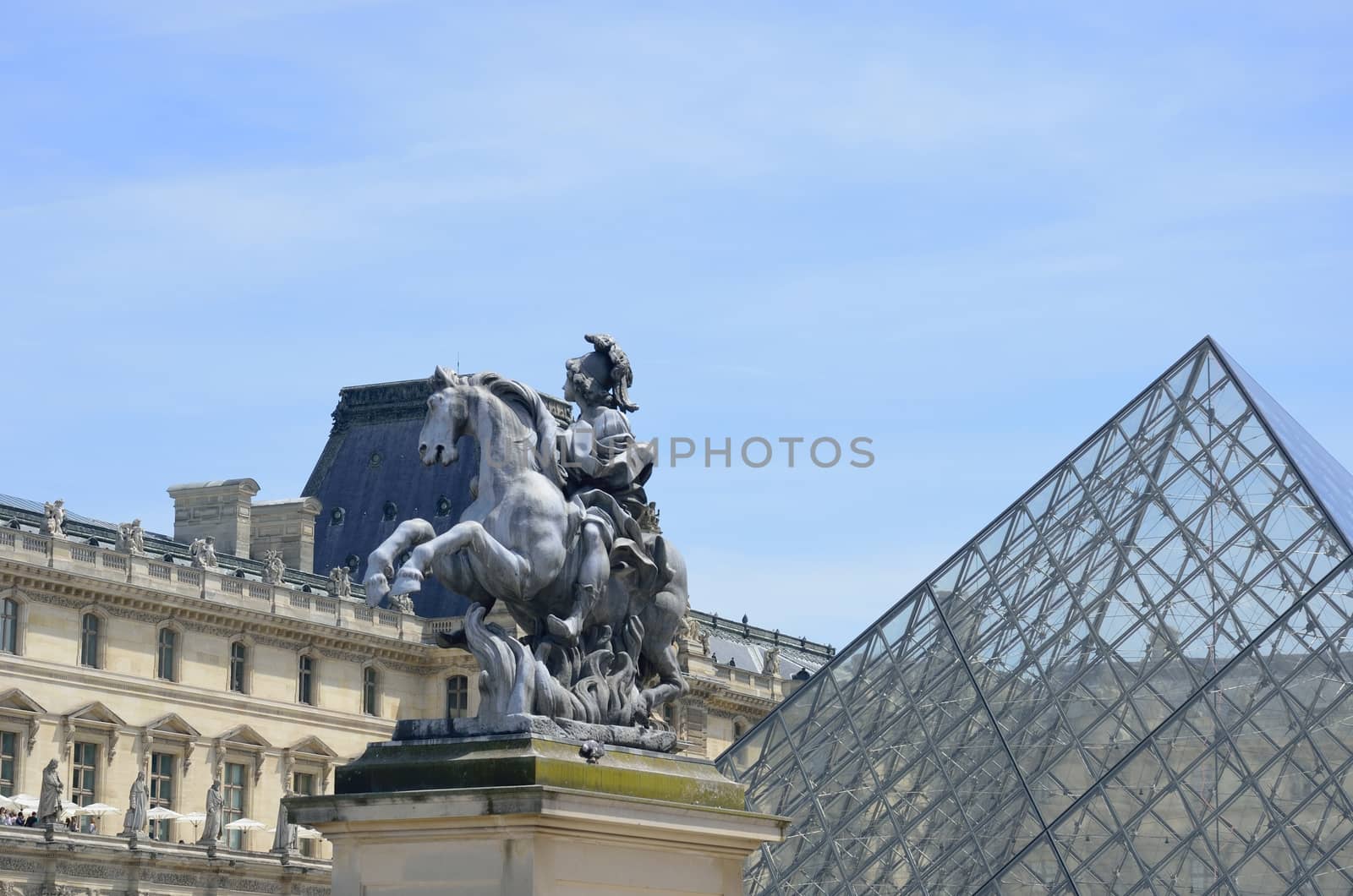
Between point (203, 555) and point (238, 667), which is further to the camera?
point (238, 667)

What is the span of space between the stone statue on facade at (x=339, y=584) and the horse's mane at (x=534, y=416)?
55806mm

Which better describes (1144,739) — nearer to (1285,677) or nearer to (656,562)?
(1285,677)

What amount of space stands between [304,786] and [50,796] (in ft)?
41.6

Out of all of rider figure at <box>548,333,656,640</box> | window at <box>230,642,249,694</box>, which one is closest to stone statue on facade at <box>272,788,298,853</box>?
window at <box>230,642,249,694</box>

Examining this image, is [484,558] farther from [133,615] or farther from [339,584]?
[339,584]

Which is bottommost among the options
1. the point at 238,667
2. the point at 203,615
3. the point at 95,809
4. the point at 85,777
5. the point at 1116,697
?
the point at 1116,697

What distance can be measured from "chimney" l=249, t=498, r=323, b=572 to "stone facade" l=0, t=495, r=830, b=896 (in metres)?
1.90

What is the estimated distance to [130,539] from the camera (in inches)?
2292

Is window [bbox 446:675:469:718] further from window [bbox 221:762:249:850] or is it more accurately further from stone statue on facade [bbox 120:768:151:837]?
stone statue on facade [bbox 120:768:151:837]

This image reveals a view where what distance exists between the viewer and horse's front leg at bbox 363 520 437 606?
8.80m

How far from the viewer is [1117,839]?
1403 inches

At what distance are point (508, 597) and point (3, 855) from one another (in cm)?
4175

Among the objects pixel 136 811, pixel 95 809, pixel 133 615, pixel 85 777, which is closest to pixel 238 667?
pixel 133 615

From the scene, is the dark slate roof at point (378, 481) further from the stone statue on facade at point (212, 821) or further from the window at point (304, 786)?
the stone statue on facade at point (212, 821)
